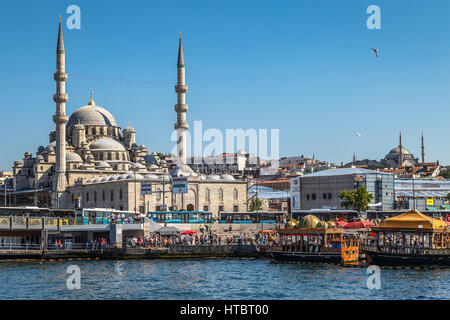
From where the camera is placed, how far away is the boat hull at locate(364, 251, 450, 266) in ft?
90.4

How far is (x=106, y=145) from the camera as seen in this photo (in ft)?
249

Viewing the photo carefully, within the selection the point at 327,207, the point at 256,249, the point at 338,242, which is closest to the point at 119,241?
Result: the point at 256,249

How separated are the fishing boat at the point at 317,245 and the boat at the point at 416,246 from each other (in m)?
1.17

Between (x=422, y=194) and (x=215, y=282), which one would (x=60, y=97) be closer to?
(x=422, y=194)

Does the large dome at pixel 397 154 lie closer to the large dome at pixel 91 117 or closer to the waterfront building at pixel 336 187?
the large dome at pixel 91 117

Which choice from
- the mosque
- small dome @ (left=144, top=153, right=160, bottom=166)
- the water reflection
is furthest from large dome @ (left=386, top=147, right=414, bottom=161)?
the water reflection

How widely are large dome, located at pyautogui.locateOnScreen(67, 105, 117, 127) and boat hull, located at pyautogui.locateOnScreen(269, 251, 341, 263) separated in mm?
52310

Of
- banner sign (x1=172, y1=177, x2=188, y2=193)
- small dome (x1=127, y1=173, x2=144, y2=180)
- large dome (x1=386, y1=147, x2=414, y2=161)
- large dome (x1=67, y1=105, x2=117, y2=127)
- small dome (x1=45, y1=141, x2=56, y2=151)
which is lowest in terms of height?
banner sign (x1=172, y1=177, x2=188, y2=193)

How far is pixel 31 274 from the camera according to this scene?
87.2ft

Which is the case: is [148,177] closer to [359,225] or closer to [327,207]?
[327,207]

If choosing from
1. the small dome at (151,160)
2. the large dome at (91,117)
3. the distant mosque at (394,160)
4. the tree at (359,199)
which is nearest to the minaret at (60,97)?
the large dome at (91,117)

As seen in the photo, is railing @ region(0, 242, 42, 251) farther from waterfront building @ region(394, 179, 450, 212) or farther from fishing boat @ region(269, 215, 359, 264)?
waterfront building @ region(394, 179, 450, 212)

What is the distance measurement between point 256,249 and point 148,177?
2720cm

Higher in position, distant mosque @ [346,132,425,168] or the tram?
distant mosque @ [346,132,425,168]
